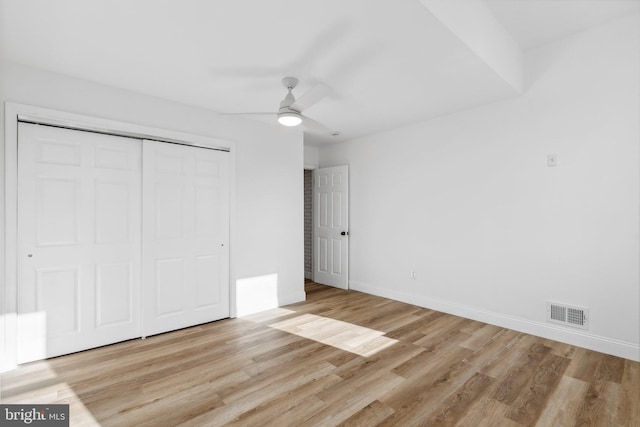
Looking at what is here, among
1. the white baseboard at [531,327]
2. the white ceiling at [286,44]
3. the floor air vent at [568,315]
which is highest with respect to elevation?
the white ceiling at [286,44]

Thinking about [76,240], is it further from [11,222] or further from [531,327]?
[531,327]

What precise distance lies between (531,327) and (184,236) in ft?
12.5

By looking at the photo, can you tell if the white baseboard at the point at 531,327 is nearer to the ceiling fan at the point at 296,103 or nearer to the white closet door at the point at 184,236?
Result: the white closet door at the point at 184,236

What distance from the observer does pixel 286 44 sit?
7.51 ft

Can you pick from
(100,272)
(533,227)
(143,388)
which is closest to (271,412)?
(143,388)

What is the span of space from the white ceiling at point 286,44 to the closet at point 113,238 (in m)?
0.68

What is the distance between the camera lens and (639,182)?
2.65 metres

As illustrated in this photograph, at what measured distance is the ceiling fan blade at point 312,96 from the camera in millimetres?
2471

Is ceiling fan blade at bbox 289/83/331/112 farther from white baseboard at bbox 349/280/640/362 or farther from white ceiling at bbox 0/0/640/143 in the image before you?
white baseboard at bbox 349/280/640/362

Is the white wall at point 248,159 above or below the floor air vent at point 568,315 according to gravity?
above

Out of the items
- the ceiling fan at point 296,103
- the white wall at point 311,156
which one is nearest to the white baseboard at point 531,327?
the white wall at point 311,156

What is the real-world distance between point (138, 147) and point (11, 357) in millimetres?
2043

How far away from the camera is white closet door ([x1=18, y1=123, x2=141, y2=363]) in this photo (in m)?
2.61

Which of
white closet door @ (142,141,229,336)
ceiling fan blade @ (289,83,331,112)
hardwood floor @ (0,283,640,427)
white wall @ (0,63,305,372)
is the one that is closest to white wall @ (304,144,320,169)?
white wall @ (0,63,305,372)
